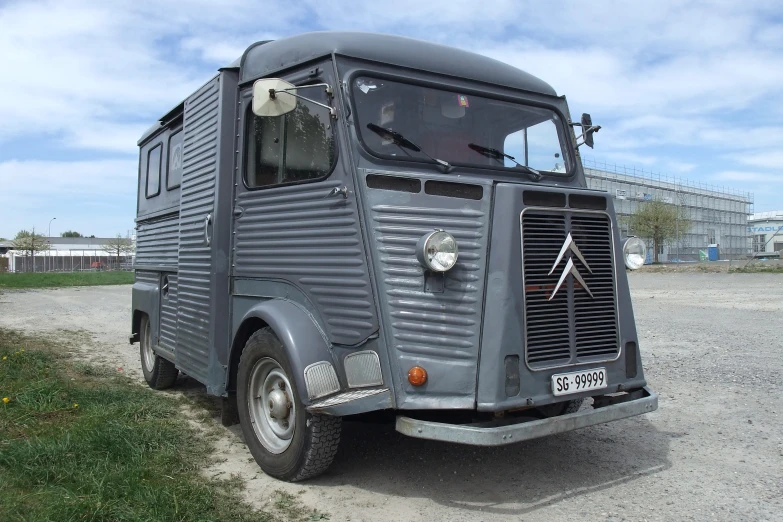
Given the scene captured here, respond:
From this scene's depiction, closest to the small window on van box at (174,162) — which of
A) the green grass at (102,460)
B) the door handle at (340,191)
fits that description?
the green grass at (102,460)

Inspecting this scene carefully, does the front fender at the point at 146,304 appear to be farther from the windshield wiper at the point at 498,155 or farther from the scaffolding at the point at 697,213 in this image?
the scaffolding at the point at 697,213

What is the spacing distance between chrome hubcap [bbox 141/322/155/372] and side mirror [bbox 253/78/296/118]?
412cm

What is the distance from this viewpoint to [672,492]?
408cm

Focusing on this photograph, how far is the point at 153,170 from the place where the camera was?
24.6 ft

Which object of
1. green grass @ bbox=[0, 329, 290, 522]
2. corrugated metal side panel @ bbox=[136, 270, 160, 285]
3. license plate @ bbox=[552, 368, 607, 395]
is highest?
corrugated metal side panel @ bbox=[136, 270, 160, 285]

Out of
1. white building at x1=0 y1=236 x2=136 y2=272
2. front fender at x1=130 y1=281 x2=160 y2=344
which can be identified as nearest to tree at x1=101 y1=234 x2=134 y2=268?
white building at x1=0 y1=236 x2=136 y2=272

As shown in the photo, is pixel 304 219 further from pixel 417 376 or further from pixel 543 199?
pixel 543 199

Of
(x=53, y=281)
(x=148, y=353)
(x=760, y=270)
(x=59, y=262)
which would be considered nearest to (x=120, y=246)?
(x=59, y=262)

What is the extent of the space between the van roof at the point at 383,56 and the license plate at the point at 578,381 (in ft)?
7.14

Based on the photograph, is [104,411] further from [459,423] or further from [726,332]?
[726,332]

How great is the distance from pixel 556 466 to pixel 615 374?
0.86 meters

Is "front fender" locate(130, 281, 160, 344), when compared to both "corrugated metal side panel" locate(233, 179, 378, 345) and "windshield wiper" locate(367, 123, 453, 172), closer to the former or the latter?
"corrugated metal side panel" locate(233, 179, 378, 345)

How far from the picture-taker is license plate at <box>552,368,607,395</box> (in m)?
3.86

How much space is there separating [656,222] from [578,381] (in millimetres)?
54313
